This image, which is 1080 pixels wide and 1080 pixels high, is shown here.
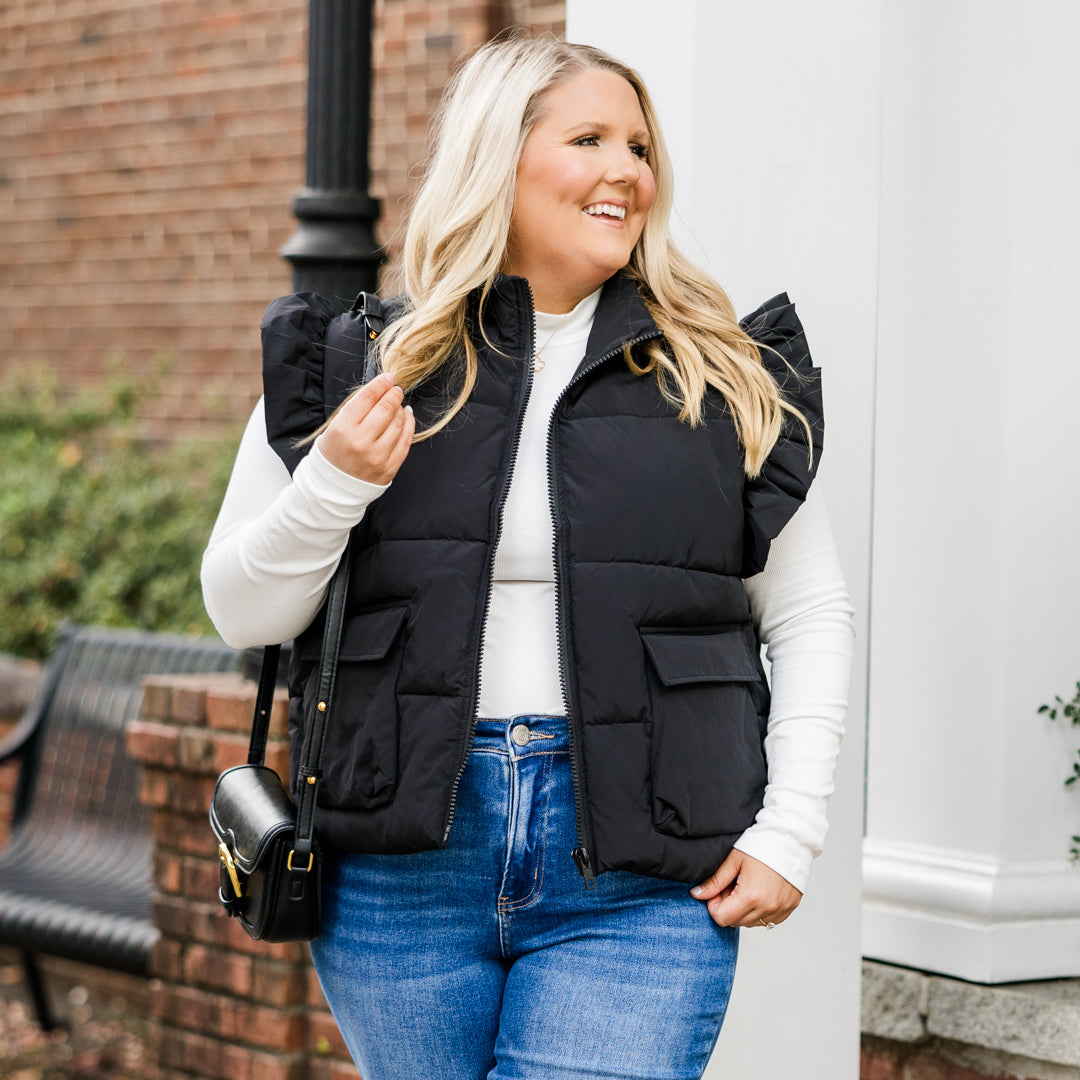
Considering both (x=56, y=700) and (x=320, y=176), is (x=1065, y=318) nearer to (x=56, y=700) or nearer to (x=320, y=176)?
(x=320, y=176)

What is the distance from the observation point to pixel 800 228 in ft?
8.87

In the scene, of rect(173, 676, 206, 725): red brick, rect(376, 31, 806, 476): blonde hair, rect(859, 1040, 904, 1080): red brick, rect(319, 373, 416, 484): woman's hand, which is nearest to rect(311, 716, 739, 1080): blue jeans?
rect(319, 373, 416, 484): woman's hand

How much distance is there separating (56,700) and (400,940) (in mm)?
3460

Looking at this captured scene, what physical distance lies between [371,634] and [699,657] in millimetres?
422

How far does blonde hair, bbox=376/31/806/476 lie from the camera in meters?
2.08

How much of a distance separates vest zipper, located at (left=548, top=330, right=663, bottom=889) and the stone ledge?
4.59ft

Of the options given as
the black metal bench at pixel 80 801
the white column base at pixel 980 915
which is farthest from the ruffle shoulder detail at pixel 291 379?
the black metal bench at pixel 80 801

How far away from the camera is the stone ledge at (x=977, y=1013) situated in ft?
9.67

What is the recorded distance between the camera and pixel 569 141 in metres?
2.16

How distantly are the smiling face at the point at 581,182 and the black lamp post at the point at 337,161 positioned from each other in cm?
143

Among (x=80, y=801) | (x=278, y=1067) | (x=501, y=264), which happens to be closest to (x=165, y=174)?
(x=80, y=801)

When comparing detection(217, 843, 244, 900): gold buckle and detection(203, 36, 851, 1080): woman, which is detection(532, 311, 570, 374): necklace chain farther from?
detection(217, 843, 244, 900): gold buckle

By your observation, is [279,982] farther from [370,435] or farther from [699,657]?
[370,435]

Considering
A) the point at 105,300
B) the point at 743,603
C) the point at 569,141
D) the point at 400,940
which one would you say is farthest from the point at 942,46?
the point at 105,300
